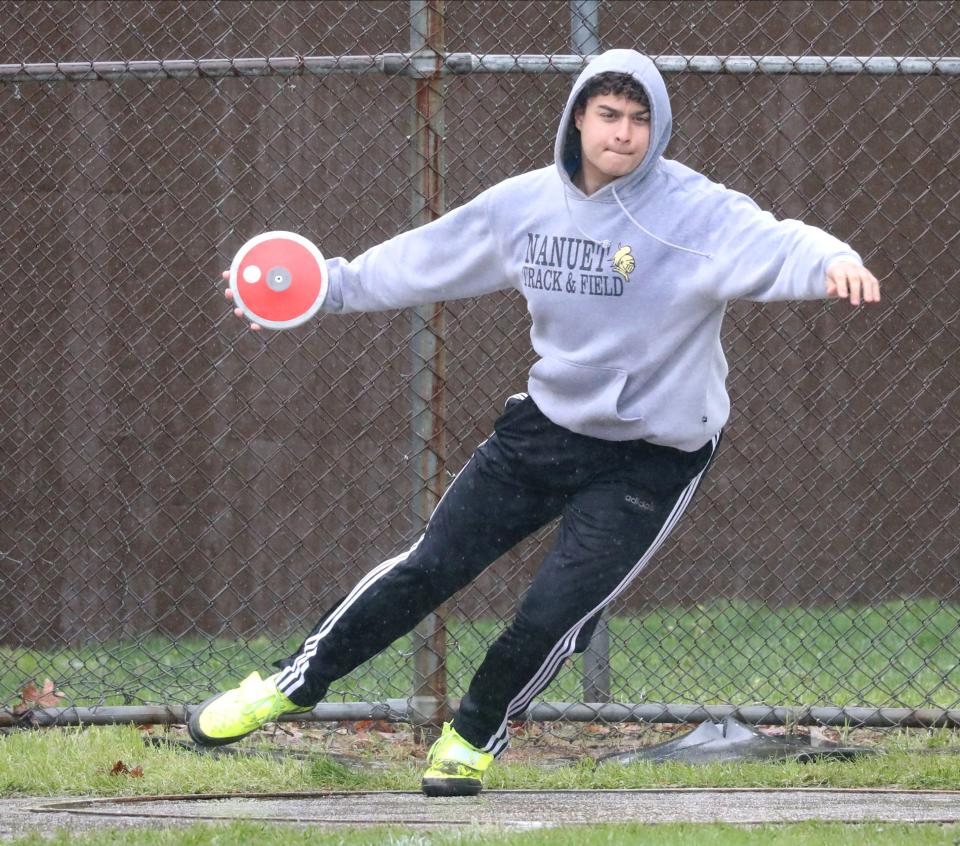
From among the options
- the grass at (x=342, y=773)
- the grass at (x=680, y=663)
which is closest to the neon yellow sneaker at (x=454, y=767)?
the grass at (x=342, y=773)

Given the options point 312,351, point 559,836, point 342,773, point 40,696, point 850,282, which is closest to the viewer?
point 850,282

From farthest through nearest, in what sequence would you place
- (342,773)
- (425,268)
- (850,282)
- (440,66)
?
(440,66) → (342,773) → (425,268) → (850,282)

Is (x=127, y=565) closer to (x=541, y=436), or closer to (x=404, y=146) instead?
(x=404, y=146)

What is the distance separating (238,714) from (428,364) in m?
1.42

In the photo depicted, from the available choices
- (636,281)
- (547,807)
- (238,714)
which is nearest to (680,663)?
(547,807)

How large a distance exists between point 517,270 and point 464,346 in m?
2.99

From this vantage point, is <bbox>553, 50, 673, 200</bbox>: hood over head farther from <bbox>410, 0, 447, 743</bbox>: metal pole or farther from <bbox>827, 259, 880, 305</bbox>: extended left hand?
<bbox>410, 0, 447, 743</bbox>: metal pole

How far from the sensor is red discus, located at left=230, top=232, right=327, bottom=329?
382 cm

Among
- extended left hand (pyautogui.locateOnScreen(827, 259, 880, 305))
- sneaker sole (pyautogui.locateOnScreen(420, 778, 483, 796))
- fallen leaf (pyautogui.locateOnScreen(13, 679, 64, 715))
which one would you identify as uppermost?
extended left hand (pyautogui.locateOnScreen(827, 259, 880, 305))

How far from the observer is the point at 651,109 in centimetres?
361

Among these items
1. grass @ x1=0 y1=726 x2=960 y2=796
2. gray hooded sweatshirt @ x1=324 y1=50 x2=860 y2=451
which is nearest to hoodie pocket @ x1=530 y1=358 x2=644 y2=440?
gray hooded sweatshirt @ x1=324 y1=50 x2=860 y2=451

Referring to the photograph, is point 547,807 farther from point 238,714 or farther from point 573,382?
point 573,382

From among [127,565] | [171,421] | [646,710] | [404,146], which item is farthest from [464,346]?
[646,710]

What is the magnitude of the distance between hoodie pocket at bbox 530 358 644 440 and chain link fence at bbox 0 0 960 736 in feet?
9.53
